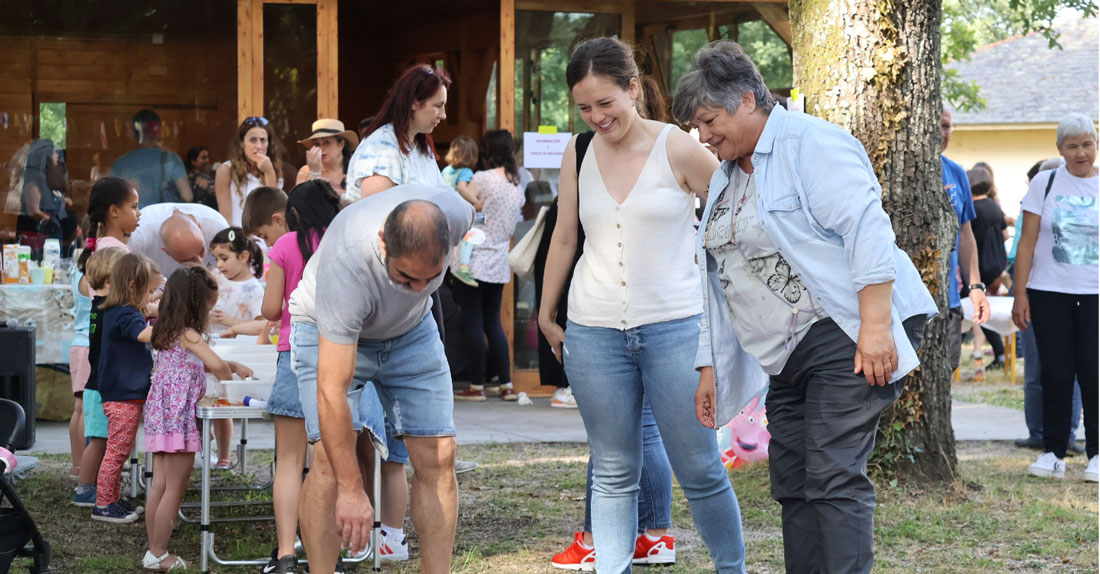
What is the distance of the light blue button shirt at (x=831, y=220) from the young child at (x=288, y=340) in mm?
1845

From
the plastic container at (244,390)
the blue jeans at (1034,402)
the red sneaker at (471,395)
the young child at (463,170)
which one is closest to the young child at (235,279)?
the plastic container at (244,390)

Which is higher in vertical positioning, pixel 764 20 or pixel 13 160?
pixel 764 20

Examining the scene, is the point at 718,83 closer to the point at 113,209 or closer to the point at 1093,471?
the point at 113,209

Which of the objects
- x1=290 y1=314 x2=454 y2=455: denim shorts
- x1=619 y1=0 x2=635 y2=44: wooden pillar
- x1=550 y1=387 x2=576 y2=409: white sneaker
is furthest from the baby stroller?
x1=619 y1=0 x2=635 y2=44: wooden pillar

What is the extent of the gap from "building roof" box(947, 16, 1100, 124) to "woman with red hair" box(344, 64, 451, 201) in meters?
25.3

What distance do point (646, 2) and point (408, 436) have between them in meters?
6.65

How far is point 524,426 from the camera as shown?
27.4 ft

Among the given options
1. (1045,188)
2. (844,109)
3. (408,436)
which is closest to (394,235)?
(408,436)

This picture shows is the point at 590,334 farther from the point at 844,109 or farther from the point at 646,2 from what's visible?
the point at 646,2

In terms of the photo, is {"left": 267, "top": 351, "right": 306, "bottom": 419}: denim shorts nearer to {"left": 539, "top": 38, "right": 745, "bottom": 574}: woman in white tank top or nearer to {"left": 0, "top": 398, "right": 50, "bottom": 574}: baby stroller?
{"left": 0, "top": 398, "right": 50, "bottom": 574}: baby stroller

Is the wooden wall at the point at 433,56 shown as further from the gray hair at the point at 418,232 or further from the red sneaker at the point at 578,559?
the gray hair at the point at 418,232

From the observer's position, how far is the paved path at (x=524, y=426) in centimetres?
778

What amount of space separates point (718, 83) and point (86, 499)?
4005 mm

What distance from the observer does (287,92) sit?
9383 millimetres
